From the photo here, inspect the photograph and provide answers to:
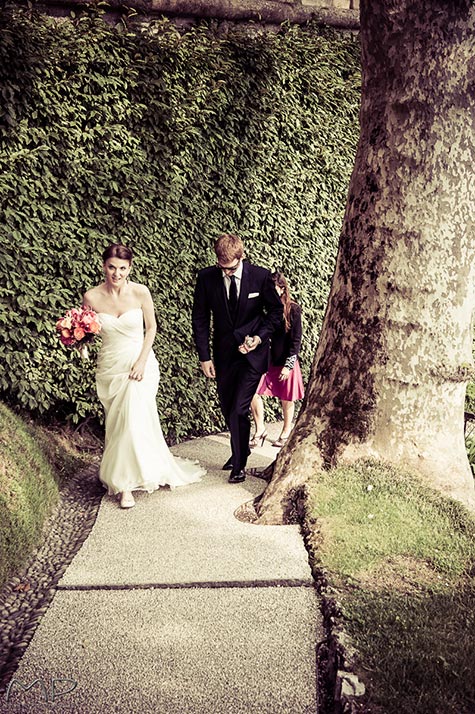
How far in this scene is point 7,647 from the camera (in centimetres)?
370

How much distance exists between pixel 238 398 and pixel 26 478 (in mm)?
1824

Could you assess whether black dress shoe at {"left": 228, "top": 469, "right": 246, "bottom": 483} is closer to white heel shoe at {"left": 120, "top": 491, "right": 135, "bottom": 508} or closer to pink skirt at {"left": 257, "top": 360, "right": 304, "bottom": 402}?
white heel shoe at {"left": 120, "top": 491, "right": 135, "bottom": 508}

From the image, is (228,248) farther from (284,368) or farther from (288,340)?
(284,368)

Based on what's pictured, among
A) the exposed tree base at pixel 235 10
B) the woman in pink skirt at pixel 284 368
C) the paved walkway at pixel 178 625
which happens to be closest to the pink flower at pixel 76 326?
the paved walkway at pixel 178 625

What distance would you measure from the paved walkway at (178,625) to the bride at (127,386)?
1.87ft

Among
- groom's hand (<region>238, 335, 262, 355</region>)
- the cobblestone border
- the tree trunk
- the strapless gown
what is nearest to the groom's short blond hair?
groom's hand (<region>238, 335, 262, 355</region>)

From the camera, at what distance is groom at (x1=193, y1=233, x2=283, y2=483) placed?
6.03m

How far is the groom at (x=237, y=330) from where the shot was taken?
19.8 ft

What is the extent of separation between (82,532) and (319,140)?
5.64m

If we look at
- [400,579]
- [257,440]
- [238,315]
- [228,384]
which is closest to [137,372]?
[228,384]

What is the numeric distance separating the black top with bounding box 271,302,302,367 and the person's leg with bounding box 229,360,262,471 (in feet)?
4.12

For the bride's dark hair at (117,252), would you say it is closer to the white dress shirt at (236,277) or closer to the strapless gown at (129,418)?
the strapless gown at (129,418)

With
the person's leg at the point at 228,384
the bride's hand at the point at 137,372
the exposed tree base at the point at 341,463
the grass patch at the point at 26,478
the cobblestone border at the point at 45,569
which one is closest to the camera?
the cobblestone border at the point at 45,569

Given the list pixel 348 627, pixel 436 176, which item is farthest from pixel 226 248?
pixel 348 627
